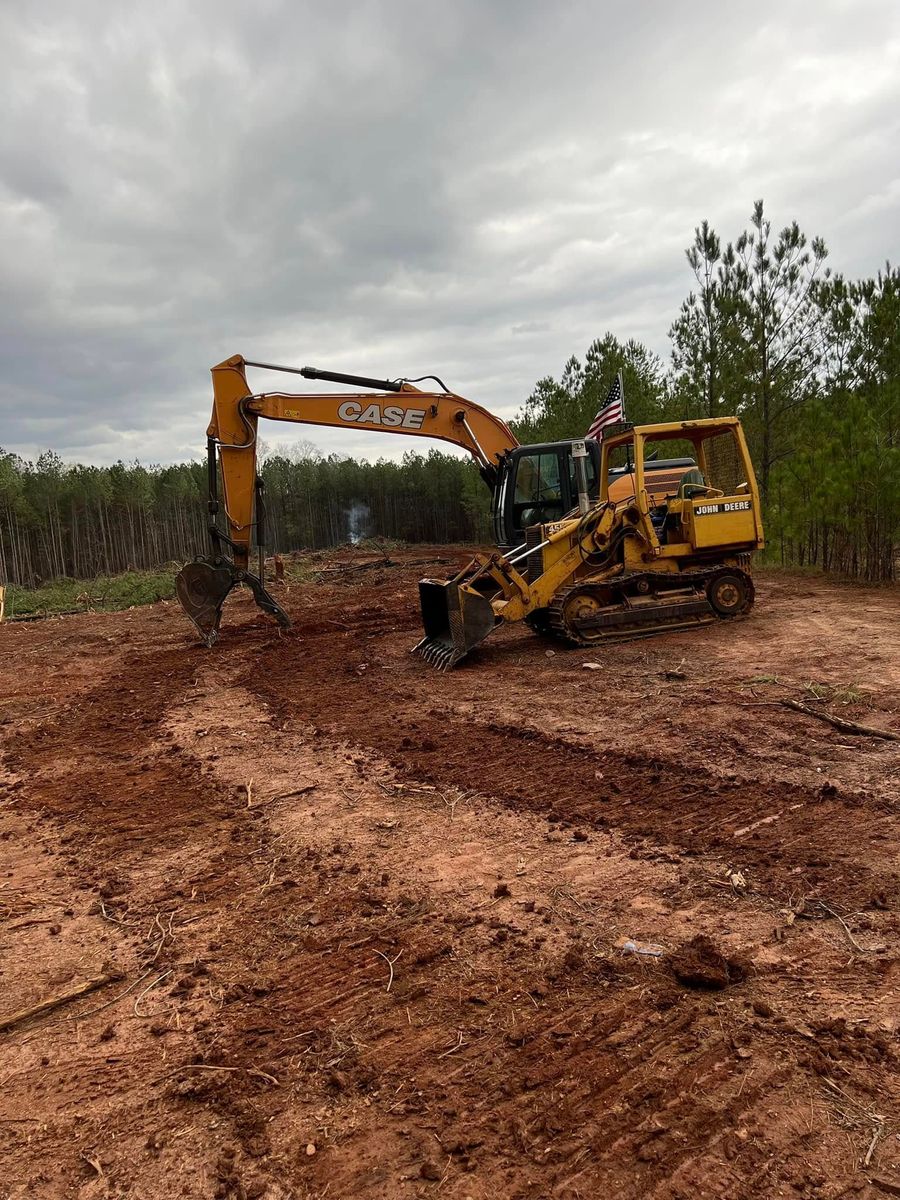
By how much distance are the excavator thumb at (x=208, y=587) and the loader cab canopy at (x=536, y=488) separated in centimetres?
367

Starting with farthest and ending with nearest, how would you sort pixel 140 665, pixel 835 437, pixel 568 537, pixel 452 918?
pixel 835 437, pixel 140 665, pixel 568 537, pixel 452 918

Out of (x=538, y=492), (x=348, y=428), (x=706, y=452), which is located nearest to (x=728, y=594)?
(x=706, y=452)

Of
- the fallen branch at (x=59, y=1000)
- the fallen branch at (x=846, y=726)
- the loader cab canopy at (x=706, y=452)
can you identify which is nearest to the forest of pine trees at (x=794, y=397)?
the loader cab canopy at (x=706, y=452)

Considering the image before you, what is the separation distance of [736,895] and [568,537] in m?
6.00

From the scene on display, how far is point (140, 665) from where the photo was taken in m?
9.73

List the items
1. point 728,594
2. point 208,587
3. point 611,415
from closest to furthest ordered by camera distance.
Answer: point 728,594, point 208,587, point 611,415

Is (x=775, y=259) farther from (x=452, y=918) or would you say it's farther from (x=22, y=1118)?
(x=22, y=1118)

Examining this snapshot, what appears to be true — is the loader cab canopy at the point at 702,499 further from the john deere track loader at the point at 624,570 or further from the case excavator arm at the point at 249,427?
the case excavator arm at the point at 249,427

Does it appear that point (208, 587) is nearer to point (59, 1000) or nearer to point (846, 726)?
point (59, 1000)

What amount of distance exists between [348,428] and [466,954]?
8.12 m

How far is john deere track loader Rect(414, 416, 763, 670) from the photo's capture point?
8547 mm

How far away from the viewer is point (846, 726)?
503 centimetres

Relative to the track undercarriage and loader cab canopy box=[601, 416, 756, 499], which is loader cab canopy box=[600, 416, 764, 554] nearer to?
loader cab canopy box=[601, 416, 756, 499]

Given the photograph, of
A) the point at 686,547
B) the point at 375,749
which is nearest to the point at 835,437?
the point at 686,547
